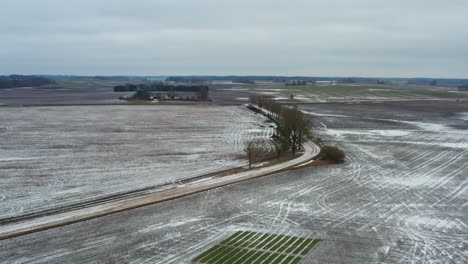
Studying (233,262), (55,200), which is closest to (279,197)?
(233,262)

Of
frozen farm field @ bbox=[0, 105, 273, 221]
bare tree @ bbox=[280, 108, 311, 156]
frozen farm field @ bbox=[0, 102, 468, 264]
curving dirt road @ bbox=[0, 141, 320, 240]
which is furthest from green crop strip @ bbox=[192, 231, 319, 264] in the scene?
bare tree @ bbox=[280, 108, 311, 156]

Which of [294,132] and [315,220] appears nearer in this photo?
[315,220]

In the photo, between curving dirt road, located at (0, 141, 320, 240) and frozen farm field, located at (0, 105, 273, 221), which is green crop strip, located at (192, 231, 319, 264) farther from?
frozen farm field, located at (0, 105, 273, 221)

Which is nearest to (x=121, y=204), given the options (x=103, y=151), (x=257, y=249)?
(x=257, y=249)

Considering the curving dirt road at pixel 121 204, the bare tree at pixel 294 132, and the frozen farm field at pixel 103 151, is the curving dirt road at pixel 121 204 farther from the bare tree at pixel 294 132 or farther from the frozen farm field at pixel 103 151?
the bare tree at pixel 294 132

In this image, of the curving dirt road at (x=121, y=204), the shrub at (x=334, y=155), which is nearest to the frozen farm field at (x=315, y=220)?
the curving dirt road at (x=121, y=204)

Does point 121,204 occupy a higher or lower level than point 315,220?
higher

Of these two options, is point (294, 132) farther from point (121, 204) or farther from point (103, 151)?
point (121, 204)
